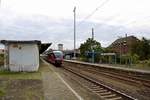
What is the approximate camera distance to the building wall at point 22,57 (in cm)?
3306

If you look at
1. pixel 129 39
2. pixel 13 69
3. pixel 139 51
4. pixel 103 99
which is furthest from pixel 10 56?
pixel 129 39

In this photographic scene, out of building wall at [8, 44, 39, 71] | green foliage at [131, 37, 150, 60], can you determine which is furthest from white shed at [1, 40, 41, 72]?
green foliage at [131, 37, 150, 60]

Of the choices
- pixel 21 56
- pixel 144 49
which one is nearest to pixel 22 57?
pixel 21 56

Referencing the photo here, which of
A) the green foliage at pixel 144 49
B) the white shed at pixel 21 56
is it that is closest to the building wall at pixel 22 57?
the white shed at pixel 21 56

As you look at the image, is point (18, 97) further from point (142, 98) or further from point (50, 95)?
point (142, 98)

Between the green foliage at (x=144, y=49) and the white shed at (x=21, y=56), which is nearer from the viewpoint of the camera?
the white shed at (x=21, y=56)

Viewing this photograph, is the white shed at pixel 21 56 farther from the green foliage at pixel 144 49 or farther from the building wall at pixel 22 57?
the green foliage at pixel 144 49

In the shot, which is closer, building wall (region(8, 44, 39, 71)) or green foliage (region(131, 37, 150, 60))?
building wall (region(8, 44, 39, 71))

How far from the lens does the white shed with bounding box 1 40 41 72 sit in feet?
108

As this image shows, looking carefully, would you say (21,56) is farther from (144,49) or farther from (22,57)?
(144,49)

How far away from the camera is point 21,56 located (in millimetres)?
33375

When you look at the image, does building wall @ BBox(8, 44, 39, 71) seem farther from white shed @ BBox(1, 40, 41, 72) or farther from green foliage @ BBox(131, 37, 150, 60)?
green foliage @ BBox(131, 37, 150, 60)

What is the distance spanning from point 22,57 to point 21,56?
0.45ft

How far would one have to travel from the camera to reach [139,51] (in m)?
82.9
